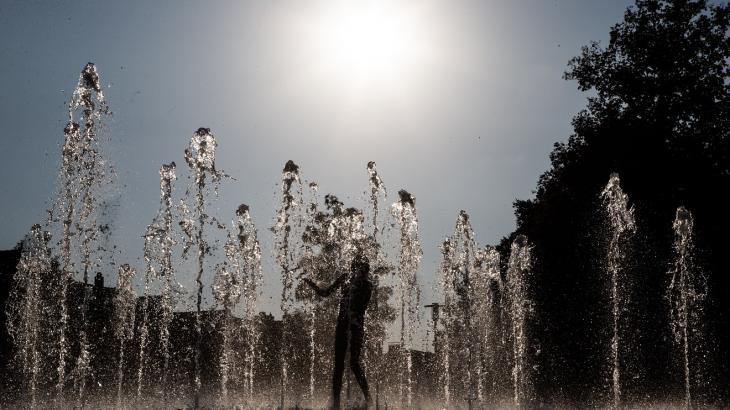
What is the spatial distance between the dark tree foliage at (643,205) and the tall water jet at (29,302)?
21.0m

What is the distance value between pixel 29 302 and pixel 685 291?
89.7 feet

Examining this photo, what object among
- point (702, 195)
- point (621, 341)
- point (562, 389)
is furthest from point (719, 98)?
point (562, 389)

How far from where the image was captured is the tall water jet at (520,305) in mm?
25844

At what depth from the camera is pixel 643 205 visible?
24.2 m

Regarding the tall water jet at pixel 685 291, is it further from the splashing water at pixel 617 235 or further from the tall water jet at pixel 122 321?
the tall water jet at pixel 122 321

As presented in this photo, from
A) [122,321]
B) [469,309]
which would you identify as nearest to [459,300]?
[469,309]

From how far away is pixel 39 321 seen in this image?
105 feet

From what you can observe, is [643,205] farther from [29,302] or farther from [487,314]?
[29,302]

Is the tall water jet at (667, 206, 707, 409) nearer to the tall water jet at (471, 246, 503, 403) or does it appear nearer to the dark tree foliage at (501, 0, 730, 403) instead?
the dark tree foliage at (501, 0, 730, 403)

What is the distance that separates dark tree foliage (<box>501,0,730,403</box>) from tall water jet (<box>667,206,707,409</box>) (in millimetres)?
264

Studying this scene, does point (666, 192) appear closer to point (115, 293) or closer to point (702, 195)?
point (702, 195)

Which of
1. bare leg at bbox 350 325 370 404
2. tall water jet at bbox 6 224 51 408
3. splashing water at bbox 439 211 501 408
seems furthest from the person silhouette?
tall water jet at bbox 6 224 51 408

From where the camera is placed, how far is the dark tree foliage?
2238 cm

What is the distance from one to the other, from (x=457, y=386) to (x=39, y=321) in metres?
19.4
